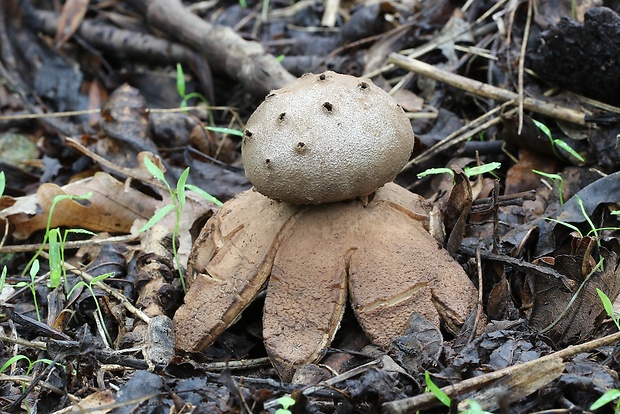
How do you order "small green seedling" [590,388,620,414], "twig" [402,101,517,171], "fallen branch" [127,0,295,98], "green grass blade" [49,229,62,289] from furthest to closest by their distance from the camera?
"fallen branch" [127,0,295,98]
"twig" [402,101,517,171]
"green grass blade" [49,229,62,289]
"small green seedling" [590,388,620,414]

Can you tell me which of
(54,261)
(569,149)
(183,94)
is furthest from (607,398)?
(183,94)

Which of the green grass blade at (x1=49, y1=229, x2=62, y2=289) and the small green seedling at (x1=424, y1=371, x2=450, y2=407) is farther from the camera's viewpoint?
the green grass blade at (x1=49, y1=229, x2=62, y2=289)

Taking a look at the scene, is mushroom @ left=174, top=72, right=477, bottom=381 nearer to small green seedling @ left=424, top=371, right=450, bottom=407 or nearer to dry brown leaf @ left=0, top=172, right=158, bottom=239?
small green seedling @ left=424, top=371, right=450, bottom=407

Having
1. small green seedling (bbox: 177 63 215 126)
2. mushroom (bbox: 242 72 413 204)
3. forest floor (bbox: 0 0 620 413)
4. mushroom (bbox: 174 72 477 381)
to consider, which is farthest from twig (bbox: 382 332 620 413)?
small green seedling (bbox: 177 63 215 126)

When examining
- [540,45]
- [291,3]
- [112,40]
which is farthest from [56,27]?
[540,45]

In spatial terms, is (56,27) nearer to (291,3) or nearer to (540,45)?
(291,3)

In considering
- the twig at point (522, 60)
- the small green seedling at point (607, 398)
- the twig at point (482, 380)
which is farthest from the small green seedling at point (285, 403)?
the twig at point (522, 60)

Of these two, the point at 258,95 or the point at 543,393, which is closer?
the point at 543,393

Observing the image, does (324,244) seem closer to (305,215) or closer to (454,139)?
(305,215)
